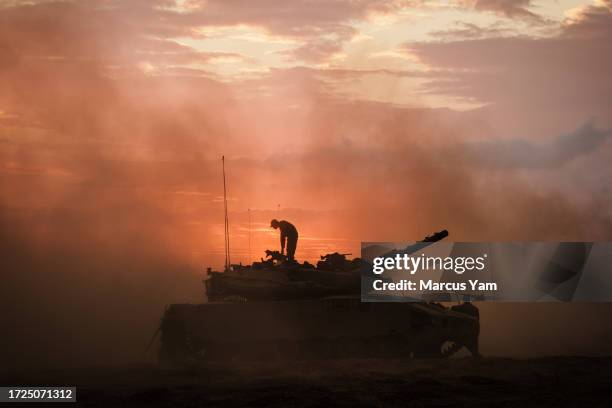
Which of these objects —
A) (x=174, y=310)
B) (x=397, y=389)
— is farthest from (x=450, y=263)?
(x=397, y=389)

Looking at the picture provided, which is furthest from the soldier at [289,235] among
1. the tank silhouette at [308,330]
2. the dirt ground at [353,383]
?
the dirt ground at [353,383]

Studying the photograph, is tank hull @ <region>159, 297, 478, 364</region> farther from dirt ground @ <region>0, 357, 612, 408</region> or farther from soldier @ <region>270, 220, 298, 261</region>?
soldier @ <region>270, 220, 298, 261</region>

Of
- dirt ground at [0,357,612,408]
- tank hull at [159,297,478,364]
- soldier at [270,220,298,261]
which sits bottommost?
dirt ground at [0,357,612,408]

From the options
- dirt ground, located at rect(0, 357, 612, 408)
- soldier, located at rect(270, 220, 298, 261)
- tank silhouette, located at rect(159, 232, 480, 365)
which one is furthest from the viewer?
soldier, located at rect(270, 220, 298, 261)

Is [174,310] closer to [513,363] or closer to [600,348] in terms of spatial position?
[513,363]

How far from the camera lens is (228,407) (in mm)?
20641

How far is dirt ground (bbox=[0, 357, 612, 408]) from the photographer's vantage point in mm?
21312

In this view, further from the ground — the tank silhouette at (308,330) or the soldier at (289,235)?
the soldier at (289,235)

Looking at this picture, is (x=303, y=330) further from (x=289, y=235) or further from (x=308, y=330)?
(x=289, y=235)

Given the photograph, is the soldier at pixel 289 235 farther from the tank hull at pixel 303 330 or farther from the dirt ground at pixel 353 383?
the dirt ground at pixel 353 383

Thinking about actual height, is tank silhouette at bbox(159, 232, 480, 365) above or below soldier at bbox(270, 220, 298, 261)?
below

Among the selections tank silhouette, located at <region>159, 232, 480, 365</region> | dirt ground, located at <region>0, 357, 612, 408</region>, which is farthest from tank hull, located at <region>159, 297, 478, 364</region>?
A: dirt ground, located at <region>0, 357, 612, 408</region>

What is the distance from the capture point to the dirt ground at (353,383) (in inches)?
839

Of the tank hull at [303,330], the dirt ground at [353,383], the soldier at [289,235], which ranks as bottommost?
the dirt ground at [353,383]
